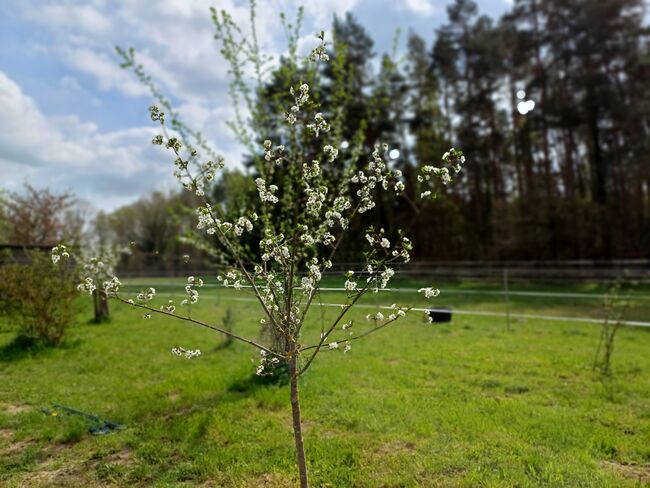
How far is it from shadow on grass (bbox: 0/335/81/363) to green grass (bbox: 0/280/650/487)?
49 mm

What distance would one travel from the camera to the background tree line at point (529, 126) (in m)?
19.9

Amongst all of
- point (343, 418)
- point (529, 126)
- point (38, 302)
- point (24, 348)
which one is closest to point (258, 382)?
point (343, 418)

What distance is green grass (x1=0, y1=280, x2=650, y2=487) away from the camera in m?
3.51

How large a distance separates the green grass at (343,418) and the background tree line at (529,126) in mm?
10504

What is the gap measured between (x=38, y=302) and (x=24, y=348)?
31.7 inches

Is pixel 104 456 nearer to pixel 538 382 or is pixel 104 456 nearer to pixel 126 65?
pixel 126 65

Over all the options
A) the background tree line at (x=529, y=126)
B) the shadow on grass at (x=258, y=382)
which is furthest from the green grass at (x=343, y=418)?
the background tree line at (x=529, y=126)

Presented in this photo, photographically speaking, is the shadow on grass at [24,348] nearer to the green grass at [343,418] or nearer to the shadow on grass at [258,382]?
the green grass at [343,418]

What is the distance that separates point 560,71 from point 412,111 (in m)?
7.88

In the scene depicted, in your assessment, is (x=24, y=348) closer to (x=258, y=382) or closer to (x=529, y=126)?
(x=258, y=382)

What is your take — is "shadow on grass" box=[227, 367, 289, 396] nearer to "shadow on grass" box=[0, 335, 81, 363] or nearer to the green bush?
"shadow on grass" box=[0, 335, 81, 363]

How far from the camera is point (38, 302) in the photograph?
7914 millimetres

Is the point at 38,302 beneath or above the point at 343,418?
above

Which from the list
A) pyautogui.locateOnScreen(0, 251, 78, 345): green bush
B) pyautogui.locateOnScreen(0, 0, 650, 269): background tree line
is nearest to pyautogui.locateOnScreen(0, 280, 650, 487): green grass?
pyautogui.locateOnScreen(0, 251, 78, 345): green bush
